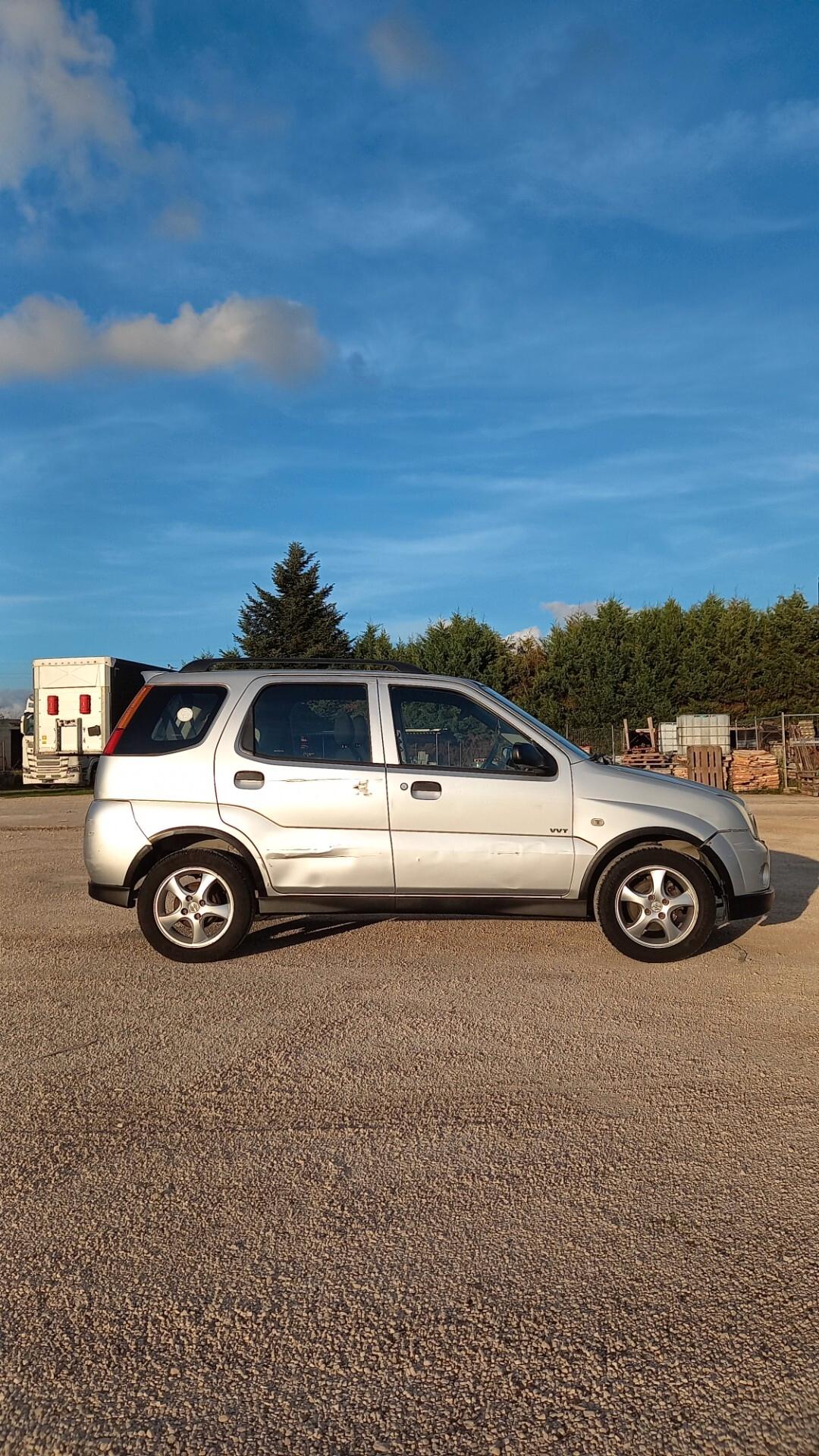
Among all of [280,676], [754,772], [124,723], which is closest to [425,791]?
[280,676]

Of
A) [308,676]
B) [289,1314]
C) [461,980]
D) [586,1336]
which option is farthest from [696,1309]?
[308,676]

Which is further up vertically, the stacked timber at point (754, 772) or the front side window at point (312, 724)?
the front side window at point (312, 724)

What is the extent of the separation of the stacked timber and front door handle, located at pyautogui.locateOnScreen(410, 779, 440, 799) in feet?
75.9

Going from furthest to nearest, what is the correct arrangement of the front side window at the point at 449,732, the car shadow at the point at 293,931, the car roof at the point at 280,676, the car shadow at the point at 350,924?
the car shadow at the point at 350,924 → the car shadow at the point at 293,931 → the car roof at the point at 280,676 → the front side window at the point at 449,732

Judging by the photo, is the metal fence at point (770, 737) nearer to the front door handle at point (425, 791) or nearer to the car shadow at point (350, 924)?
the car shadow at point (350, 924)

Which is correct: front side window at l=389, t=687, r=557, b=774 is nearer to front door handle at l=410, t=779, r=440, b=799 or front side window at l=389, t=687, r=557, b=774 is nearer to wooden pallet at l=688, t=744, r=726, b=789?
front door handle at l=410, t=779, r=440, b=799

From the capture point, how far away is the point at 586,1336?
219 centimetres

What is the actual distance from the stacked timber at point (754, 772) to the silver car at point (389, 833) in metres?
22.6

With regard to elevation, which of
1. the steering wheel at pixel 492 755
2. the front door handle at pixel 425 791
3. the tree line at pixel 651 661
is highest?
the tree line at pixel 651 661

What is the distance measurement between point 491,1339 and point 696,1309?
53 centimetres

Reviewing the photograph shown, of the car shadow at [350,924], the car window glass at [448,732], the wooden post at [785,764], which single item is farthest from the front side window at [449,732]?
the wooden post at [785,764]

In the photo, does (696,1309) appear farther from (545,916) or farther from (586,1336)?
(545,916)

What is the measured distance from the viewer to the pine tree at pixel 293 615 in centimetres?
4412

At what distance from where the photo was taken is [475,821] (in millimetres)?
6004
